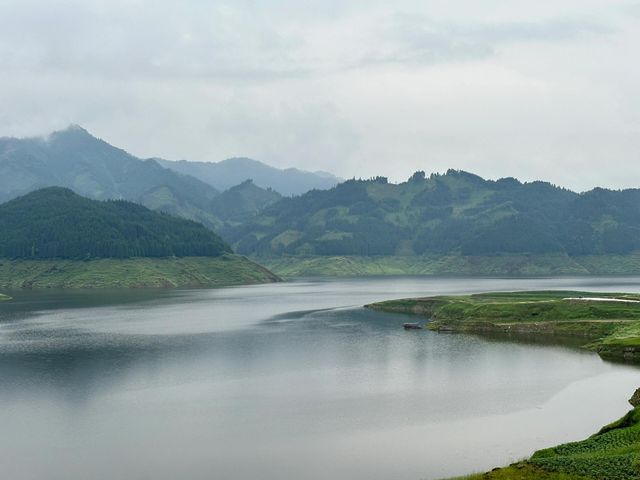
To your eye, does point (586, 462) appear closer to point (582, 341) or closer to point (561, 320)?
point (582, 341)

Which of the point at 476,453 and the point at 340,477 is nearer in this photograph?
the point at 340,477

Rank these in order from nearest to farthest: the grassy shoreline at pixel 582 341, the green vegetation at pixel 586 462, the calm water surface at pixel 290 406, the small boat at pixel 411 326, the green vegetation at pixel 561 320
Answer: the green vegetation at pixel 586 462 < the grassy shoreline at pixel 582 341 < the calm water surface at pixel 290 406 < the green vegetation at pixel 561 320 < the small boat at pixel 411 326

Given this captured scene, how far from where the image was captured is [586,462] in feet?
197

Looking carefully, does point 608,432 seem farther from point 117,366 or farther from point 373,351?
point 117,366

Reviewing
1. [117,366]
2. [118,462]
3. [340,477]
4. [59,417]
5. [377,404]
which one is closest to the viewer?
[340,477]

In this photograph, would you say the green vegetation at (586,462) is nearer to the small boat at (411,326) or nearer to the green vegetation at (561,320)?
the green vegetation at (561,320)

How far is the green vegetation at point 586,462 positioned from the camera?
5638 cm

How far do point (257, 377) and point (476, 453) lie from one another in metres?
54.8

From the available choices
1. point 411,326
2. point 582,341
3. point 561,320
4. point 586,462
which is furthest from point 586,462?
point 411,326

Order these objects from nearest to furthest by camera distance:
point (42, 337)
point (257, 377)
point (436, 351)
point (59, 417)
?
point (59, 417) → point (257, 377) → point (436, 351) → point (42, 337)

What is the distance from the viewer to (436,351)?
149m

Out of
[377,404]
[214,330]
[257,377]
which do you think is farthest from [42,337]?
[377,404]

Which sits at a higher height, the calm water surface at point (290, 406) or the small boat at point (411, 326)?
the small boat at point (411, 326)

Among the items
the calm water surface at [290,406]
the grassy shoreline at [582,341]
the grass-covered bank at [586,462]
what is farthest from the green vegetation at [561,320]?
the grass-covered bank at [586,462]
